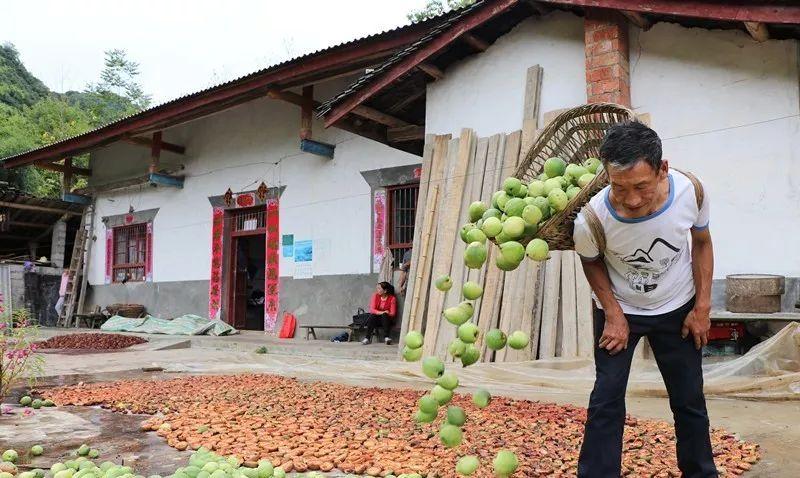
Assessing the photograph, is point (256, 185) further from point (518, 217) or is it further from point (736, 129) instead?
point (518, 217)

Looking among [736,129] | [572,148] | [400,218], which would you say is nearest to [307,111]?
[400,218]

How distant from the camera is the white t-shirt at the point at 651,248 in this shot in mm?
1941

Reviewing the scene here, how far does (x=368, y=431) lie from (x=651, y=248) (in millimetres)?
1797

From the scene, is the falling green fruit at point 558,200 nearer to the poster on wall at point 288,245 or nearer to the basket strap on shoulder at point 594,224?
the basket strap on shoulder at point 594,224

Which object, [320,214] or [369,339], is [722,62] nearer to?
[369,339]

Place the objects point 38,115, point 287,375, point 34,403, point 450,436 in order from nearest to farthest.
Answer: point 450,436, point 34,403, point 287,375, point 38,115

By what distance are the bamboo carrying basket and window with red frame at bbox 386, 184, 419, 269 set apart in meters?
5.32

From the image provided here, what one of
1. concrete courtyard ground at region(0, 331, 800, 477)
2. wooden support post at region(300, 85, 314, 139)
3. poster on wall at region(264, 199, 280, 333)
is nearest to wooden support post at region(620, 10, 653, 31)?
concrete courtyard ground at region(0, 331, 800, 477)

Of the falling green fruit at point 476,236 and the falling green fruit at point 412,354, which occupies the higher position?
the falling green fruit at point 476,236

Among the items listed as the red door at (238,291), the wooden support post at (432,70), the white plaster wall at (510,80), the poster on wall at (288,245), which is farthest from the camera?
the red door at (238,291)

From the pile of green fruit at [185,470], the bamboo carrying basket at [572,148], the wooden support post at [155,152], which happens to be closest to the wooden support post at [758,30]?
the bamboo carrying basket at [572,148]

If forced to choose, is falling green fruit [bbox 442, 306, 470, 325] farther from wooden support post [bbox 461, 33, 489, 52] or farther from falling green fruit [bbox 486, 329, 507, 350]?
wooden support post [bbox 461, 33, 489, 52]

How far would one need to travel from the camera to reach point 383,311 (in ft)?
27.6

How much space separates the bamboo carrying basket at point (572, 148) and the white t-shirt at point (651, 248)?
0.07 meters
